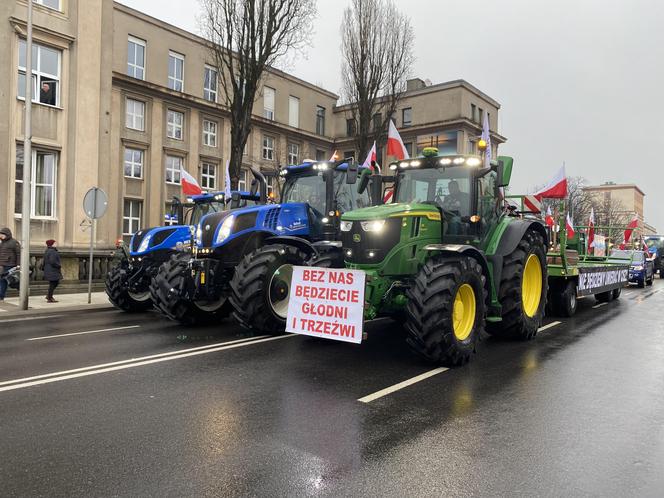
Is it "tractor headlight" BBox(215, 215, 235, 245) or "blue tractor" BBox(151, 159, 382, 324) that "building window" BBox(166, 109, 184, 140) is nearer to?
"blue tractor" BBox(151, 159, 382, 324)

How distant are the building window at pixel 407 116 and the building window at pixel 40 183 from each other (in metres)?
33.7

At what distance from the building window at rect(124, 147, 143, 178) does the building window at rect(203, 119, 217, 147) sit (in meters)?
4.91

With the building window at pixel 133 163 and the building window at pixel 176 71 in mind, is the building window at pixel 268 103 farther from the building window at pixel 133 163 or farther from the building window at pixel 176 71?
the building window at pixel 133 163

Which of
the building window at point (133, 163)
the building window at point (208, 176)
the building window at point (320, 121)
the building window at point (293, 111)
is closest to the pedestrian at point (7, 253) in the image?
the building window at point (133, 163)

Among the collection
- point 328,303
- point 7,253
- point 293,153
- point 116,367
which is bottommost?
point 116,367

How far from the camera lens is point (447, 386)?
18.6ft

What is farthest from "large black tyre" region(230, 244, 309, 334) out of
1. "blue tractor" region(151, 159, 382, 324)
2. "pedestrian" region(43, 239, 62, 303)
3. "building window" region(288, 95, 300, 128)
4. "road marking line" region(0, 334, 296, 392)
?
"building window" region(288, 95, 300, 128)

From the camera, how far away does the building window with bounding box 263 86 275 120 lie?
38688mm

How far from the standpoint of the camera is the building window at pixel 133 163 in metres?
29.6

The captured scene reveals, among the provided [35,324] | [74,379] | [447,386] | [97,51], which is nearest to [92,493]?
[74,379]

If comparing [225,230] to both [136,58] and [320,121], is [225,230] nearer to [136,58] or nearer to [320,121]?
[136,58]

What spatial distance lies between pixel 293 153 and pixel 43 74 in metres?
24.2

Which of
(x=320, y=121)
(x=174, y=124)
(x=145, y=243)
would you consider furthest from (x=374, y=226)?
(x=320, y=121)

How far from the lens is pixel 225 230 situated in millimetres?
8797
